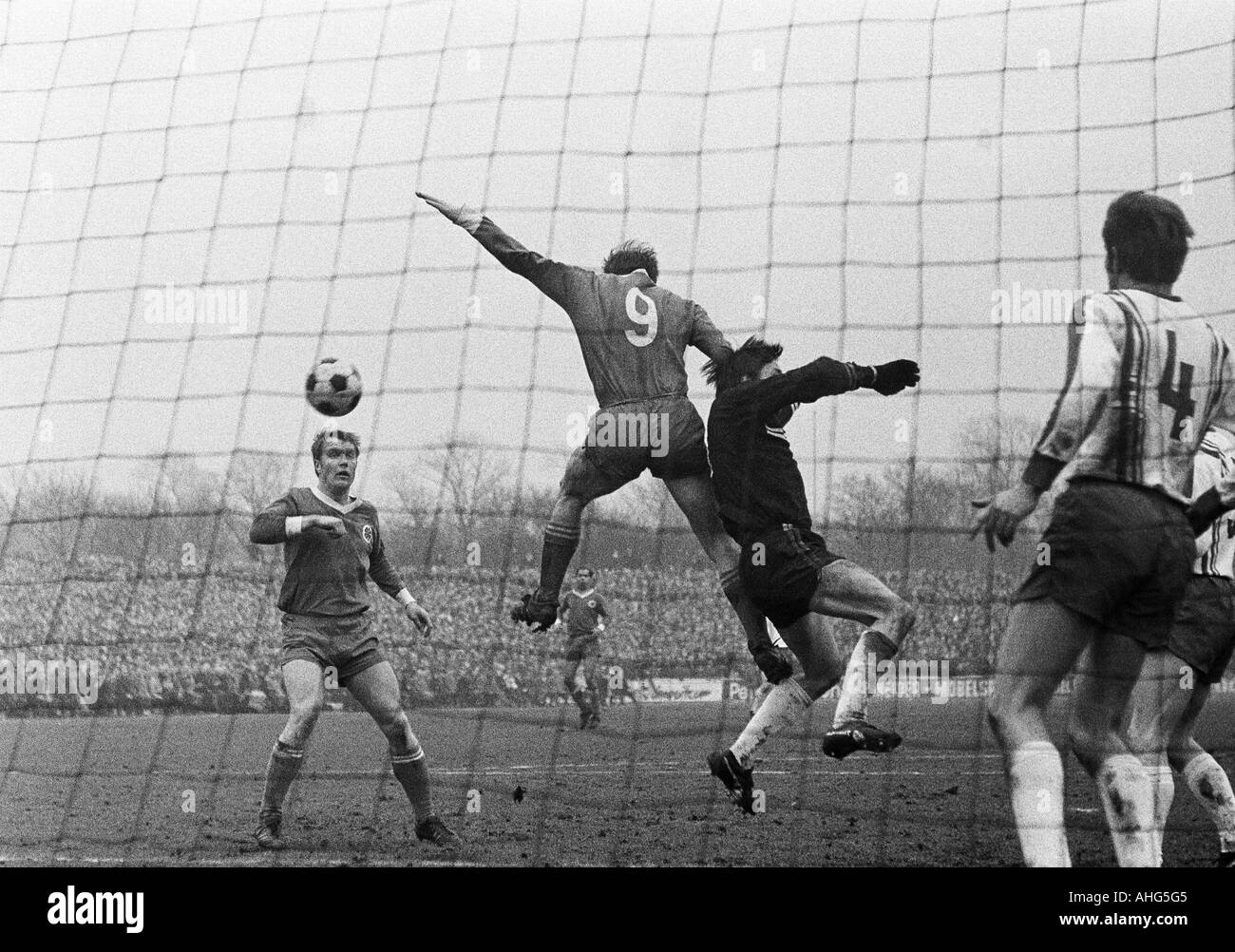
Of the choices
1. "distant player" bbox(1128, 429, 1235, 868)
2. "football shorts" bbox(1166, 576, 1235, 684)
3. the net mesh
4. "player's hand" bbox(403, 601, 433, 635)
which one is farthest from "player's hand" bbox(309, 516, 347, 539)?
"football shorts" bbox(1166, 576, 1235, 684)

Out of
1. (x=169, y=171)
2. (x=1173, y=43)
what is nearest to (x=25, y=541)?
(x=169, y=171)

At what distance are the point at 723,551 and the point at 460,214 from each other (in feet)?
4.39

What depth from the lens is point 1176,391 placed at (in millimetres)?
4062

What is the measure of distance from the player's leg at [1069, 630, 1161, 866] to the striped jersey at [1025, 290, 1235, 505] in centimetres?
46

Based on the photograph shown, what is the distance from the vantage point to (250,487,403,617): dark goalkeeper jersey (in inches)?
183

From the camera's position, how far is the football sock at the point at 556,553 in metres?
4.66

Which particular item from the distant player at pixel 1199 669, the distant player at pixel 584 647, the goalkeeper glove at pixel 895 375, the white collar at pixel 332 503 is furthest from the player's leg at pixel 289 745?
the distant player at pixel 1199 669

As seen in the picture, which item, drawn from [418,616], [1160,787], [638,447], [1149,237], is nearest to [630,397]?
[638,447]

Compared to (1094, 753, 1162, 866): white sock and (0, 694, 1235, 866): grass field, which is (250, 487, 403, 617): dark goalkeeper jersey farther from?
(1094, 753, 1162, 866): white sock

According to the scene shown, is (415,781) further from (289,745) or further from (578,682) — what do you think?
(578,682)

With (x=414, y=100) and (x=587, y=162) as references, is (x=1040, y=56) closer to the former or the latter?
(x=587, y=162)

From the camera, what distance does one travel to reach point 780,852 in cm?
454

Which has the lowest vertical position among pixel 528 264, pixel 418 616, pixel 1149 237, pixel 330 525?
pixel 418 616

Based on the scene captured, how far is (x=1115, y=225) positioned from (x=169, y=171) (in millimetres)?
3073
